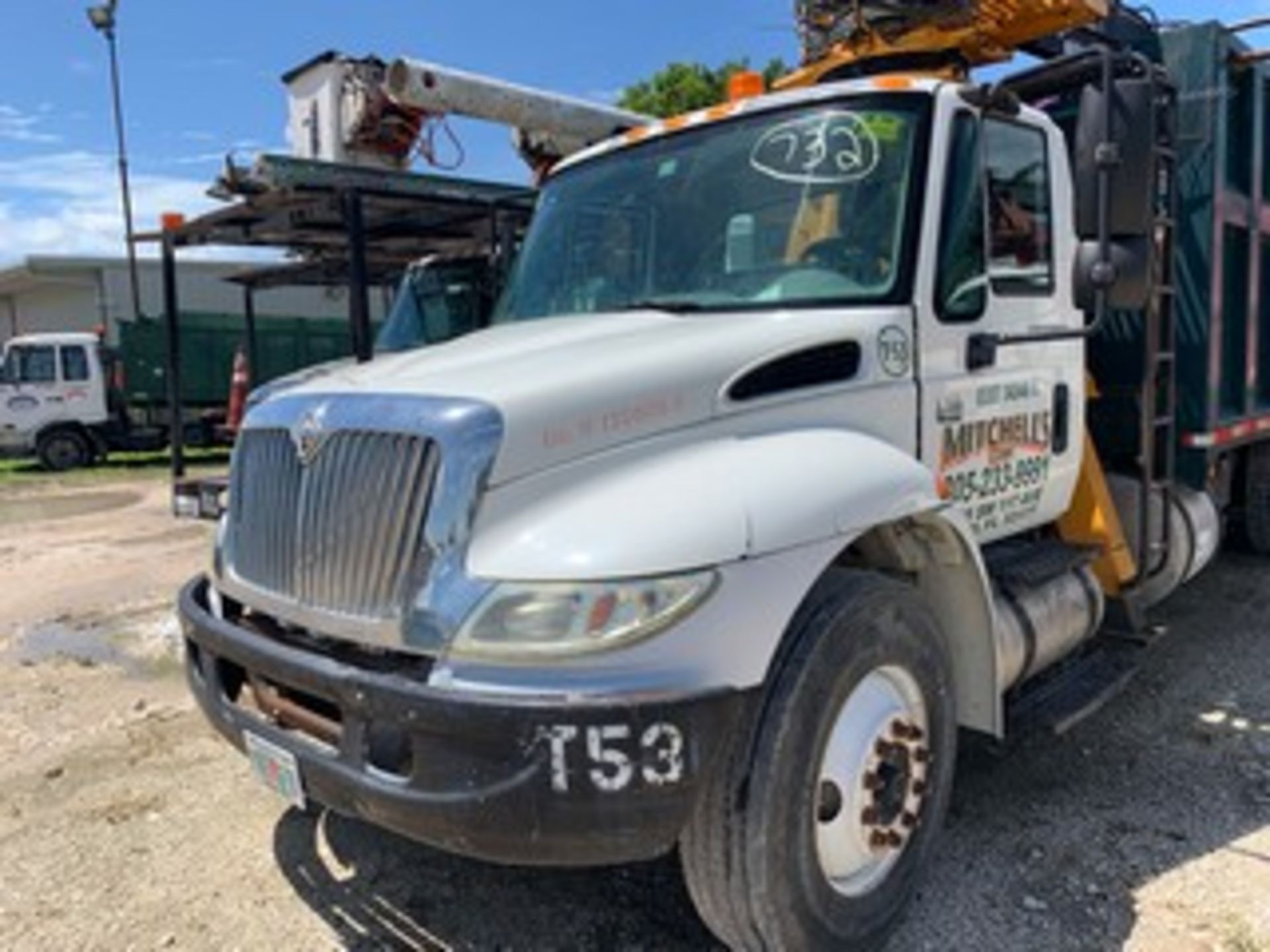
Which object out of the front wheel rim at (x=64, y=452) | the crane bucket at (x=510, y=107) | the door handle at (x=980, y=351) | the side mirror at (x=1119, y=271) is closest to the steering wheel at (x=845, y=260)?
the door handle at (x=980, y=351)

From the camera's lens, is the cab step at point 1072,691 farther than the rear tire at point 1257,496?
No

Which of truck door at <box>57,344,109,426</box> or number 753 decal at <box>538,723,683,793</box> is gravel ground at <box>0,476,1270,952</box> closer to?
number 753 decal at <box>538,723,683,793</box>

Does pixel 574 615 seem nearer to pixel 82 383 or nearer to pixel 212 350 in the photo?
pixel 82 383

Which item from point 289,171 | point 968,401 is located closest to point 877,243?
point 968,401

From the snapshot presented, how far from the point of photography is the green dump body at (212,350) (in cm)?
2111

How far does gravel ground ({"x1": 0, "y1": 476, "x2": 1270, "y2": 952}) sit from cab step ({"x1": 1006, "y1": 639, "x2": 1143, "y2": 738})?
0.33 m

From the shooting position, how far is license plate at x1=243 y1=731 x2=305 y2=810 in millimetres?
2967

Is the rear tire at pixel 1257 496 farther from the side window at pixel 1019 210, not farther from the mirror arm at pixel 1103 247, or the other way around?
the mirror arm at pixel 1103 247

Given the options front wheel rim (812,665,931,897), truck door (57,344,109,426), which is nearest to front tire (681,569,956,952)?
front wheel rim (812,665,931,897)

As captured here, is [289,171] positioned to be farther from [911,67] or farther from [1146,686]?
[1146,686]

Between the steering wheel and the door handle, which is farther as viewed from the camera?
the door handle

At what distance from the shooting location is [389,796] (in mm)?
2654

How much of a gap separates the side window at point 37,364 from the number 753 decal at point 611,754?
2025 cm

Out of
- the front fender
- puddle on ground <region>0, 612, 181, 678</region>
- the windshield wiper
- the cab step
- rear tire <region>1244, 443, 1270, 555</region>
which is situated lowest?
puddle on ground <region>0, 612, 181, 678</region>
